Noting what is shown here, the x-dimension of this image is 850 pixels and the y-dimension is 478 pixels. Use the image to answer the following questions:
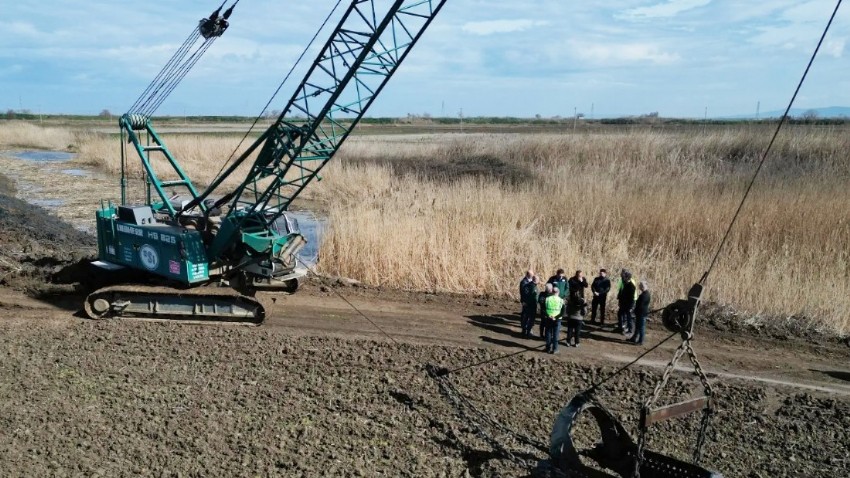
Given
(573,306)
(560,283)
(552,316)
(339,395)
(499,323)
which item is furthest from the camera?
(499,323)

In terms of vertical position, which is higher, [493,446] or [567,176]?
[567,176]

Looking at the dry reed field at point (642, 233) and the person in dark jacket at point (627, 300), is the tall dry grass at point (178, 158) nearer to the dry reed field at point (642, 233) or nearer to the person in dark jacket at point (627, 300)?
the dry reed field at point (642, 233)

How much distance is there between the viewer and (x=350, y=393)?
8.77 m

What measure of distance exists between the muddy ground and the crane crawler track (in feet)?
1.00

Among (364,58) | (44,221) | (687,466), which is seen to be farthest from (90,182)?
(687,466)

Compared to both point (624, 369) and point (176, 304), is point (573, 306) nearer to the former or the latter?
point (624, 369)

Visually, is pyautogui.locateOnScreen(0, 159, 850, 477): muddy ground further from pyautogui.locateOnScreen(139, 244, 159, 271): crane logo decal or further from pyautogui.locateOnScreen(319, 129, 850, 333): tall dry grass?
pyautogui.locateOnScreen(319, 129, 850, 333): tall dry grass

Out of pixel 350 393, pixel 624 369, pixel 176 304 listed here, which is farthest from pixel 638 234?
pixel 176 304

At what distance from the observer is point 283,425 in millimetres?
7820

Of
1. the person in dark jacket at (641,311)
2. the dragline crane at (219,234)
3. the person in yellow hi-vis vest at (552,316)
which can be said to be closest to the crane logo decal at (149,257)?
the dragline crane at (219,234)

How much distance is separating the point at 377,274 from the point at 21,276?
7.36 metres

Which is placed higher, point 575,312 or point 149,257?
point 149,257

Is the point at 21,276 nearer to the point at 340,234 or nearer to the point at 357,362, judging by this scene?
the point at 340,234

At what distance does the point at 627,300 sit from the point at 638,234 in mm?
6229
